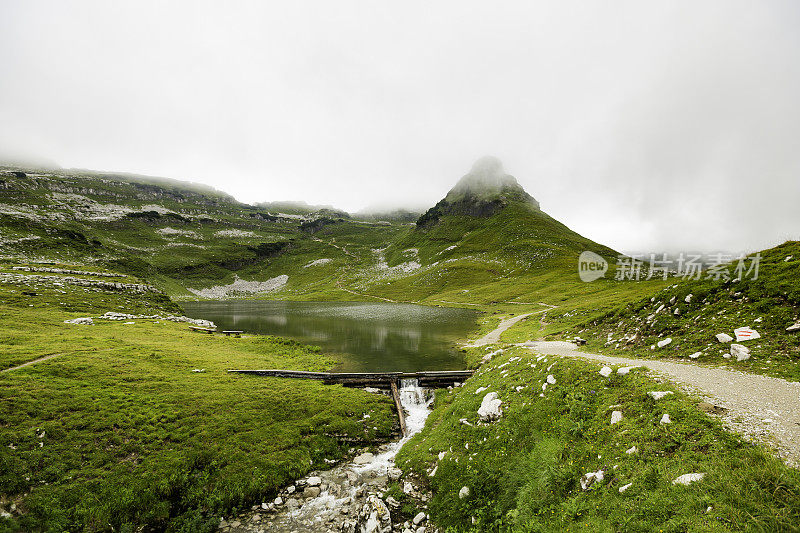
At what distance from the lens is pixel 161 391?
23609mm

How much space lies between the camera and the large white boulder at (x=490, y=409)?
672 inches

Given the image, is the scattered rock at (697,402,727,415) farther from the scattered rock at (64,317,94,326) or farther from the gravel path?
the scattered rock at (64,317,94,326)

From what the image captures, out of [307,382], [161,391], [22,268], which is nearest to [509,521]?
[307,382]

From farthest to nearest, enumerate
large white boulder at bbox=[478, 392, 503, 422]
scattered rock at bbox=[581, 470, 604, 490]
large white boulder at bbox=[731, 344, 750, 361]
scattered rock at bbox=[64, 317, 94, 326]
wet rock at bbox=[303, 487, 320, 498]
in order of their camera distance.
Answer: scattered rock at bbox=[64, 317, 94, 326] < large white boulder at bbox=[478, 392, 503, 422] < wet rock at bbox=[303, 487, 320, 498] < large white boulder at bbox=[731, 344, 750, 361] < scattered rock at bbox=[581, 470, 604, 490]

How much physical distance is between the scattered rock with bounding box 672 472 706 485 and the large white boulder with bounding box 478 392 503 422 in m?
9.12

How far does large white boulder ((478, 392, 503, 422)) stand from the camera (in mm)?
17072

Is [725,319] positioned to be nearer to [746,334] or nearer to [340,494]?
[746,334]

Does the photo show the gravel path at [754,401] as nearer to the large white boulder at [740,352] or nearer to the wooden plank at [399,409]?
the large white boulder at [740,352]

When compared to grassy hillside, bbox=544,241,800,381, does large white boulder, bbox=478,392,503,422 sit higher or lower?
lower

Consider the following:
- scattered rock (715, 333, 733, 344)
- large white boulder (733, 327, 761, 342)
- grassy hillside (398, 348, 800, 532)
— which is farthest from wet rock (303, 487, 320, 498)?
large white boulder (733, 327, 761, 342)

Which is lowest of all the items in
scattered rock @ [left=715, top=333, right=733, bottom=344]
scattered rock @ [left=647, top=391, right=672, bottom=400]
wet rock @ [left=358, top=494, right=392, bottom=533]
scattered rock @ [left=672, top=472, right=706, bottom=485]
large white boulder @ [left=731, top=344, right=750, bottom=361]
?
wet rock @ [left=358, top=494, right=392, bottom=533]

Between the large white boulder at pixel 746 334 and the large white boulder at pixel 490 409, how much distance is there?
1353 cm

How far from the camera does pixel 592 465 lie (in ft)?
34.5

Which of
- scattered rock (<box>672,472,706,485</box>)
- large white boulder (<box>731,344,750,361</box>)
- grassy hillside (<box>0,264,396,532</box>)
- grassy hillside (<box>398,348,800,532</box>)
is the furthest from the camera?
large white boulder (<box>731,344,750,361</box>)
